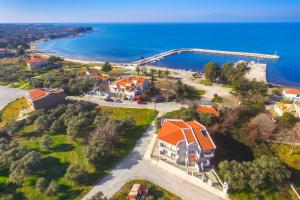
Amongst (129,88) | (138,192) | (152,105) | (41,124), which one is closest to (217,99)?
(152,105)

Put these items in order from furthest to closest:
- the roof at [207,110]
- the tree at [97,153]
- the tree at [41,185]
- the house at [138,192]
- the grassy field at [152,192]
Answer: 1. the roof at [207,110]
2. the tree at [97,153]
3. the tree at [41,185]
4. the grassy field at [152,192]
5. the house at [138,192]

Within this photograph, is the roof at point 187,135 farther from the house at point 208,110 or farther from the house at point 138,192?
the house at point 208,110

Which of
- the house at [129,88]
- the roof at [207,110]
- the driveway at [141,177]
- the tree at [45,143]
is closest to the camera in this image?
the driveway at [141,177]

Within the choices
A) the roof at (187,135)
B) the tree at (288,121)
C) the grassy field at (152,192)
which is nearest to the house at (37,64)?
the roof at (187,135)

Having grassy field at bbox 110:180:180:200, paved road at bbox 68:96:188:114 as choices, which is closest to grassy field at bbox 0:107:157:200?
paved road at bbox 68:96:188:114

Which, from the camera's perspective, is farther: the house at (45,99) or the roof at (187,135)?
the house at (45,99)

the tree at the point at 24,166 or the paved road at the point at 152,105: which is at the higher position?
the paved road at the point at 152,105
